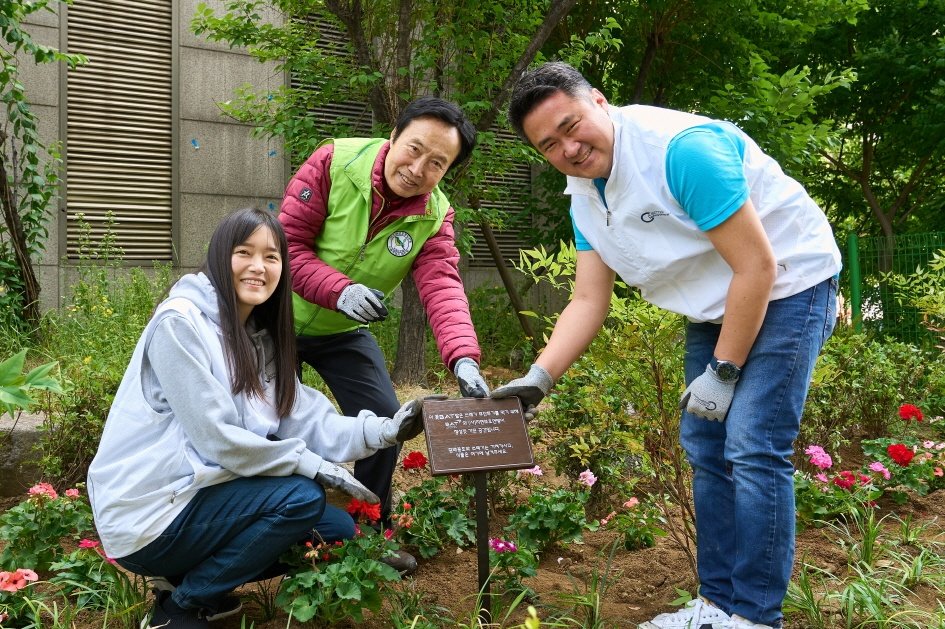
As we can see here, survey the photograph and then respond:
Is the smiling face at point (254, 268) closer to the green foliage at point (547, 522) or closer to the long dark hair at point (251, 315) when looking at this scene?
the long dark hair at point (251, 315)

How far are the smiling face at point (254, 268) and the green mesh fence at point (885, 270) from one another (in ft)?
25.1

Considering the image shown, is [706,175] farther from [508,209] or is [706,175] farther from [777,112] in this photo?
[508,209]

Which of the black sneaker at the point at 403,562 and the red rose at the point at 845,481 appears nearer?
the black sneaker at the point at 403,562

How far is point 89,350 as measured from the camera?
194 inches

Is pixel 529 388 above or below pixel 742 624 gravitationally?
above

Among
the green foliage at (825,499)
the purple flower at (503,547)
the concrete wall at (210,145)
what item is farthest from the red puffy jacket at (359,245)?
the concrete wall at (210,145)

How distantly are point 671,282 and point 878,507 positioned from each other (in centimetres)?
199

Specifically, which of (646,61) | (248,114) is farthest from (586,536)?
(646,61)

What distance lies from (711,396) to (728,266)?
0.34 metres

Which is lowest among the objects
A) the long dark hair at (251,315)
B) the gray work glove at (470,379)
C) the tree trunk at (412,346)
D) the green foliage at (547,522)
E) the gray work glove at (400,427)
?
the tree trunk at (412,346)

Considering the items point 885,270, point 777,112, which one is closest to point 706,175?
point 777,112

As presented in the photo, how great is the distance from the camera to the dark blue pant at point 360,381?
10.1ft

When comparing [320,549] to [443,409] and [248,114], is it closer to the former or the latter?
[443,409]

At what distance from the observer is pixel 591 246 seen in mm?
2578
